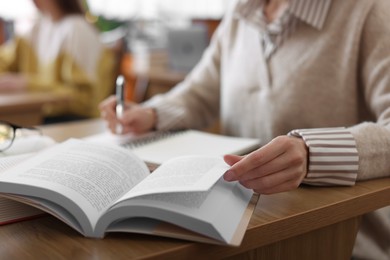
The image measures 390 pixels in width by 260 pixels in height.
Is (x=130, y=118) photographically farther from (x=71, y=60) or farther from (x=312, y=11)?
(x=71, y=60)

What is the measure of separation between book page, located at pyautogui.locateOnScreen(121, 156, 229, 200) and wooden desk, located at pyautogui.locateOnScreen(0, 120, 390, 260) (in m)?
0.06

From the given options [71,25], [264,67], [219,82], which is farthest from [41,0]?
[264,67]

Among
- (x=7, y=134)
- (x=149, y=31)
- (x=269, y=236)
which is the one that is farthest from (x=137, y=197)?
(x=149, y=31)

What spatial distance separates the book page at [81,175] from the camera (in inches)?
29.2

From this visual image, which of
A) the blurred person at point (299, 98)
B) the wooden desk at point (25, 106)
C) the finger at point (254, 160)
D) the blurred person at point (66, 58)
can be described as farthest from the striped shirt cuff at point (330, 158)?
the blurred person at point (66, 58)

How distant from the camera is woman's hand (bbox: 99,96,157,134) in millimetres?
1301

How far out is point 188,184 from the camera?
72cm

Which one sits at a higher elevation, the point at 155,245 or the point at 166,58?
the point at 155,245

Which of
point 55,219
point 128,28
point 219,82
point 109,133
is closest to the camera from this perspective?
point 55,219

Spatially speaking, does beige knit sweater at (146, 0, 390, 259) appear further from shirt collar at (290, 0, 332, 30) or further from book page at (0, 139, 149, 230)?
book page at (0, 139, 149, 230)

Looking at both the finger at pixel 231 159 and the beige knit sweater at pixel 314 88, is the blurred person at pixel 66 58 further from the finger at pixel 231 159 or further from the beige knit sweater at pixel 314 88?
the finger at pixel 231 159

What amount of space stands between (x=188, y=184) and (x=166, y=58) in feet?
8.80

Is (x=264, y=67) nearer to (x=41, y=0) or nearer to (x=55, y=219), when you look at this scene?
(x=55, y=219)

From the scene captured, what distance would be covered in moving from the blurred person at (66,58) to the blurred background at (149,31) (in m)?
0.12
